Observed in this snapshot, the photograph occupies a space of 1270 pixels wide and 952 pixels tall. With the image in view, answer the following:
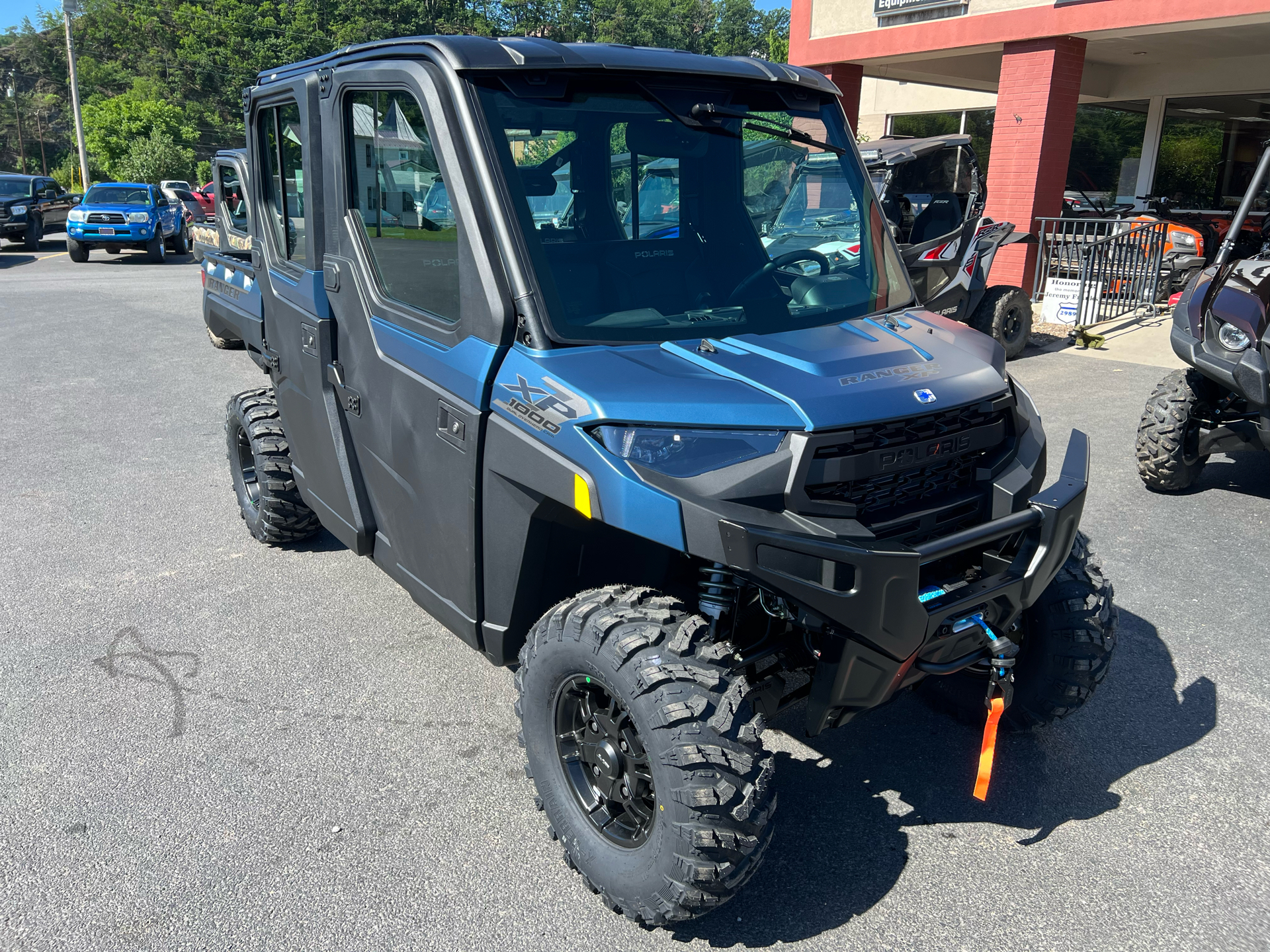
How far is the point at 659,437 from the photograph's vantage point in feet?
8.24

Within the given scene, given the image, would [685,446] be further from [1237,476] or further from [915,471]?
[1237,476]

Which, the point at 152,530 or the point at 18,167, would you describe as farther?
the point at 18,167

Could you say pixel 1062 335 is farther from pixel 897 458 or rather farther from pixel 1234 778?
pixel 897 458

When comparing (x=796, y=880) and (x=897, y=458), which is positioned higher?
(x=897, y=458)

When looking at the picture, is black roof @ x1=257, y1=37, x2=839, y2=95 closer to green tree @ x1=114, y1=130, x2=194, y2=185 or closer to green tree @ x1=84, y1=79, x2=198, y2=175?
green tree @ x1=114, y1=130, x2=194, y2=185

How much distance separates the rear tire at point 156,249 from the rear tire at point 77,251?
3.95 feet

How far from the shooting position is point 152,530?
→ 546cm

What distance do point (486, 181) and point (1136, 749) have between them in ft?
9.81

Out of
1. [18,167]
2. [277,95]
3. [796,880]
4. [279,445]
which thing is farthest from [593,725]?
[18,167]

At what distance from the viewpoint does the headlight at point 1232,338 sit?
5406 millimetres

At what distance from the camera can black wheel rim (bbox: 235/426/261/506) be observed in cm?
521

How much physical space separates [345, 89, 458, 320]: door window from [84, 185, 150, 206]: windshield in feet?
67.1

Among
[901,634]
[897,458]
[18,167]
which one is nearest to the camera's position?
[901,634]

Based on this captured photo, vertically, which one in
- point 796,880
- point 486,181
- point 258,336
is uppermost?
point 486,181
